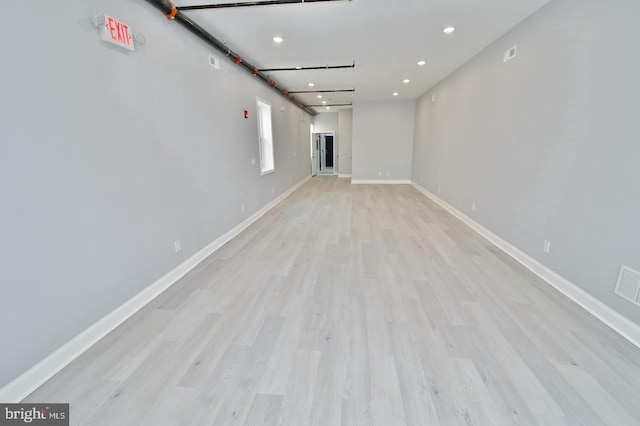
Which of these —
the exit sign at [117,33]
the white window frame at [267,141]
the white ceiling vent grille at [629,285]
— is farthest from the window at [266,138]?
the white ceiling vent grille at [629,285]

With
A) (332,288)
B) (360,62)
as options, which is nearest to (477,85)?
(360,62)

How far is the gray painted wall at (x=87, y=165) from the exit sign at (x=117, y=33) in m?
0.06

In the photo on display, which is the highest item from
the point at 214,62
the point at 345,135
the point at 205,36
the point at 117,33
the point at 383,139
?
the point at 205,36

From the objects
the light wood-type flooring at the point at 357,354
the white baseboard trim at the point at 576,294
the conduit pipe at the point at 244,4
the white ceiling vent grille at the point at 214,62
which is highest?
the conduit pipe at the point at 244,4

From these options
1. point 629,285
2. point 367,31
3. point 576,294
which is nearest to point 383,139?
point 367,31

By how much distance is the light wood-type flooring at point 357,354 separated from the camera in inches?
53.8

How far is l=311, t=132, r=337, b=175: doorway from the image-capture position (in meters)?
12.3

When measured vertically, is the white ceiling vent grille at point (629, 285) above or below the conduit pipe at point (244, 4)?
below

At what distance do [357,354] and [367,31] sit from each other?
363 cm

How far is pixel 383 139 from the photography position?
9.06 meters

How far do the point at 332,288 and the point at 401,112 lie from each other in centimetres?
785

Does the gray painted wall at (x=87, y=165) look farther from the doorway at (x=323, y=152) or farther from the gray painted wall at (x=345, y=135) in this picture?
the doorway at (x=323, y=152)

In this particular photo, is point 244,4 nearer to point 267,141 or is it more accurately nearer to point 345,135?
point 267,141

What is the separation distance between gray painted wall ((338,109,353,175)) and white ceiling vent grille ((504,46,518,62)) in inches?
299
